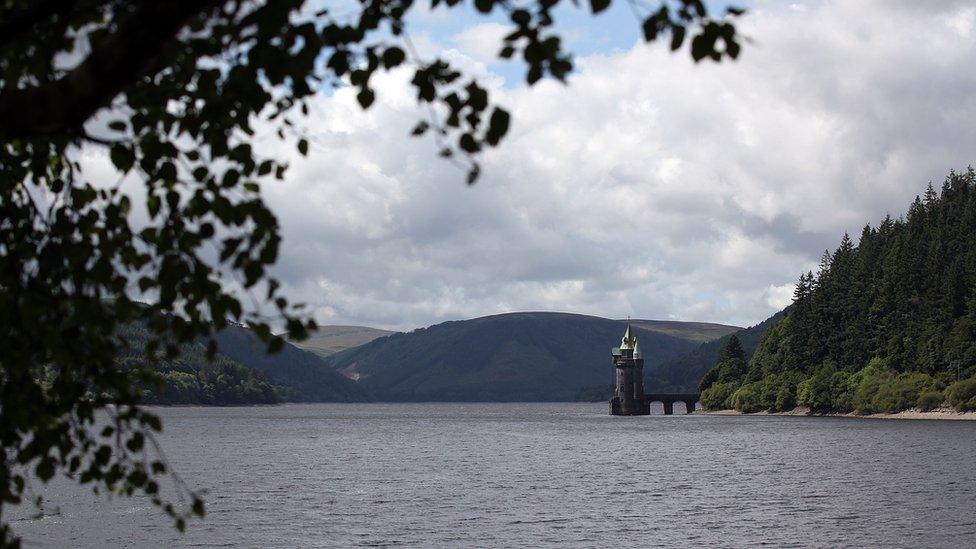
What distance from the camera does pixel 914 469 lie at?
252 ft

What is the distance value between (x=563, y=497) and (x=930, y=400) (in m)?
106

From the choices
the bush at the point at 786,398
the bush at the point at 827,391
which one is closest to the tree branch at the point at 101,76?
the bush at the point at 827,391

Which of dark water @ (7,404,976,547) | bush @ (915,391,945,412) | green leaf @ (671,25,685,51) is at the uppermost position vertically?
green leaf @ (671,25,685,51)

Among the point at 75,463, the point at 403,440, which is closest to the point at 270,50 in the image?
the point at 75,463

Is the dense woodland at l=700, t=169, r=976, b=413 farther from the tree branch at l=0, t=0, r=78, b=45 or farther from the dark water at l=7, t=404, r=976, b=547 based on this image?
the tree branch at l=0, t=0, r=78, b=45

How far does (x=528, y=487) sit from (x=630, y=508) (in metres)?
11.9

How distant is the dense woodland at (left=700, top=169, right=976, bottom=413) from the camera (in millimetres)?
158750

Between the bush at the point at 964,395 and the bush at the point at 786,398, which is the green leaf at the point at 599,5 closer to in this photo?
the bush at the point at 964,395

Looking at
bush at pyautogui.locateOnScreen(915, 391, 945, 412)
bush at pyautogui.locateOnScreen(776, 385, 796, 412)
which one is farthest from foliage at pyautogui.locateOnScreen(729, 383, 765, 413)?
bush at pyautogui.locateOnScreen(915, 391, 945, 412)

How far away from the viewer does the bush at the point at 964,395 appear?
143 m

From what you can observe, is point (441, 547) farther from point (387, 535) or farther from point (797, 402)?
point (797, 402)

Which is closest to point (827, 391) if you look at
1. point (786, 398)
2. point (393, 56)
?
point (786, 398)

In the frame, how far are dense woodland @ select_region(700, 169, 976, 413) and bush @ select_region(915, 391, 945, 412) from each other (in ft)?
0.60

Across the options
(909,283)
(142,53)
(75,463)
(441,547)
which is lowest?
(441,547)
